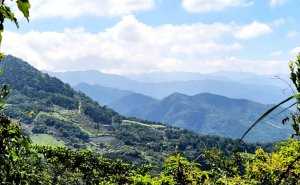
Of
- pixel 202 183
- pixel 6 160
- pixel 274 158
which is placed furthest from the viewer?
pixel 274 158

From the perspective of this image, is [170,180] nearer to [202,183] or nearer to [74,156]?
[202,183]

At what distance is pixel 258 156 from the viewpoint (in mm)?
38469

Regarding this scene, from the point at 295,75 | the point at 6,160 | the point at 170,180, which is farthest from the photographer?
the point at 170,180

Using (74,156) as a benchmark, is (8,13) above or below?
above

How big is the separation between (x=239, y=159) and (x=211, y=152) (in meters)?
5.43

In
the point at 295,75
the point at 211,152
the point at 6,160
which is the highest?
the point at 295,75

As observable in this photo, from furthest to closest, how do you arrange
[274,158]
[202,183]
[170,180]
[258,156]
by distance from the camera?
[258,156] → [274,158] → [170,180] → [202,183]

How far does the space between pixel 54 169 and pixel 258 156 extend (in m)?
41.4

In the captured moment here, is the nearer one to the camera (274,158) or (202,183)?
(202,183)

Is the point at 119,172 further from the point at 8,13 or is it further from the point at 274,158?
the point at 8,13

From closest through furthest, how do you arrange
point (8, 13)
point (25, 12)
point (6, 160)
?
point (25, 12), point (8, 13), point (6, 160)

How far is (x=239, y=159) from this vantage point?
59.9 m

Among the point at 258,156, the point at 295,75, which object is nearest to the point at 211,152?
the point at 258,156

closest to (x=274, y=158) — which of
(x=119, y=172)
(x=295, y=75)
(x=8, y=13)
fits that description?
(x=295, y=75)
